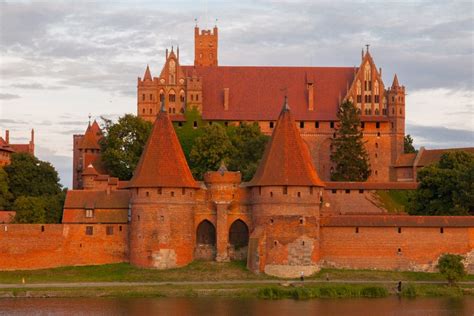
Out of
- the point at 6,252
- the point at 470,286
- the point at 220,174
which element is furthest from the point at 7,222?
the point at 470,286

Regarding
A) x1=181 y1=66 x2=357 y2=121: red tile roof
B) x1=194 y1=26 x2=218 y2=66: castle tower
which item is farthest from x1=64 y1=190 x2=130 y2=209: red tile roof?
x1=194 y1=26 x2=218 y2=66: castle tower

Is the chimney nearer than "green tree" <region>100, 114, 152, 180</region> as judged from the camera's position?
No

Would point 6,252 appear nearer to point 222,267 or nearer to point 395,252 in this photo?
point 222,267

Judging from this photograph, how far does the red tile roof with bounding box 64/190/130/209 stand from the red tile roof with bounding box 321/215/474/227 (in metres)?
11.1

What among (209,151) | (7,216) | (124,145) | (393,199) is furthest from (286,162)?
(124,145)

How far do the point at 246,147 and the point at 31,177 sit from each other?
14317 millimetres

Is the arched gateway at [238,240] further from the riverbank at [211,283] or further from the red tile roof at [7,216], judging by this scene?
the red tile roof at [7,216]

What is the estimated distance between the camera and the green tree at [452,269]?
190ft

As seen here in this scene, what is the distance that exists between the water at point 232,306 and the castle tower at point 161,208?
284 inches

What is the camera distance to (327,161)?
89625 mm

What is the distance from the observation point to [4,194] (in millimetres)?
75938

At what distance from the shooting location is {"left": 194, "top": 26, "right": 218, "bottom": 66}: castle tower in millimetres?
102000

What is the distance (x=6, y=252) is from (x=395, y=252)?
20116mm

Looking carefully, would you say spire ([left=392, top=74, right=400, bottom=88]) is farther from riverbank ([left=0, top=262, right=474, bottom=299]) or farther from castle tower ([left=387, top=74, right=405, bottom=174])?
riverbank ([left=0, top=262, right=474, bottom=299])
